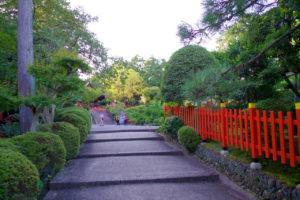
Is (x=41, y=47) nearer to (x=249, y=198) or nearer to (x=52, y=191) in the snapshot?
(x=52, y=191)

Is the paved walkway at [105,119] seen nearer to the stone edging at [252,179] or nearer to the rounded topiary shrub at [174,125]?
the rounded topiary shrub at [174,125]

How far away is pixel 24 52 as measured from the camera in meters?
5.39

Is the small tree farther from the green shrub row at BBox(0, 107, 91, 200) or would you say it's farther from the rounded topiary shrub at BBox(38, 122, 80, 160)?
the green shrub row at BBox(0, 107, 91, 200)

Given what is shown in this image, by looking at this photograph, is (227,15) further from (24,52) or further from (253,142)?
(24,52)

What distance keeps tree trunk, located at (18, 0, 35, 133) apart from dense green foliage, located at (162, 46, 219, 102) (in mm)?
3894

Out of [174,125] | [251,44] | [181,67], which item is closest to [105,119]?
[174,125]

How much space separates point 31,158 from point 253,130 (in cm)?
386

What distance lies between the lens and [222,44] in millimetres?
23922

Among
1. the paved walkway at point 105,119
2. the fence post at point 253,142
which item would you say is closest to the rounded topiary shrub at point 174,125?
the fence post at point 253,142

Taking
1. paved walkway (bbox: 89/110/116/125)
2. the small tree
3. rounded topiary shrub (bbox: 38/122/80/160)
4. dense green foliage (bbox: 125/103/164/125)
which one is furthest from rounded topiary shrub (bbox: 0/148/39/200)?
paved walkway (bbox: 89/110/116/125)

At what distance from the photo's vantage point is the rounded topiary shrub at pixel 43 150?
3561 mm

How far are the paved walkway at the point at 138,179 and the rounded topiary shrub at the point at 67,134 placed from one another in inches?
11.4

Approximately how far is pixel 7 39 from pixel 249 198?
682 centimetres

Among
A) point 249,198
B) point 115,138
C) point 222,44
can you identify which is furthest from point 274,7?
point 222,44
